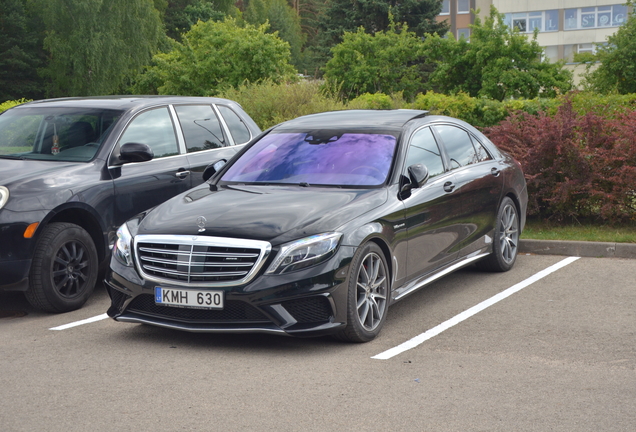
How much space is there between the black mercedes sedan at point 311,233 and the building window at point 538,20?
64713mm

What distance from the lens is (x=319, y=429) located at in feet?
14.1

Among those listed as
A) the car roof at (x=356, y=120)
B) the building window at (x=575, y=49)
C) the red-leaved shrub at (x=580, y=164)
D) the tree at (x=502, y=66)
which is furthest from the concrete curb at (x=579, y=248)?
the building window at (x=575, y=49)

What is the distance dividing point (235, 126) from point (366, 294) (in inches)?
161

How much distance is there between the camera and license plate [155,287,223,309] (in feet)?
18.7

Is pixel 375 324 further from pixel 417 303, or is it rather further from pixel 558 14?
pixel 558 14

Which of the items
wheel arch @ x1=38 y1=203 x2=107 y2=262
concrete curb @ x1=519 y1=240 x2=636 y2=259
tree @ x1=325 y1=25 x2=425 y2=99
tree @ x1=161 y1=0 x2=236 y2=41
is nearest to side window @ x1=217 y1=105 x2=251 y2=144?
wheel arch @ x1=38 y1=203 x2=107 y2=262

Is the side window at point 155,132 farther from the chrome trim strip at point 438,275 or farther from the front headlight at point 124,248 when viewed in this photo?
the chrome trim strip at point 438,275

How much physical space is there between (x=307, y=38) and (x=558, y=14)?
136 feet

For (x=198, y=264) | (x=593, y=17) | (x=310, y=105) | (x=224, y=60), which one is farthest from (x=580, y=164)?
(x=593, y=17)

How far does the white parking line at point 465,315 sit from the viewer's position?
Answer: 585 cm

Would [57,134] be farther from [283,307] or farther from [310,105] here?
[310,105]

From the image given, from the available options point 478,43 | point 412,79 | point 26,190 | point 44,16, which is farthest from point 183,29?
point 26,190

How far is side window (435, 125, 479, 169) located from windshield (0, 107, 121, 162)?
319 centimetres

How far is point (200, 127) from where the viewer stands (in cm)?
905
